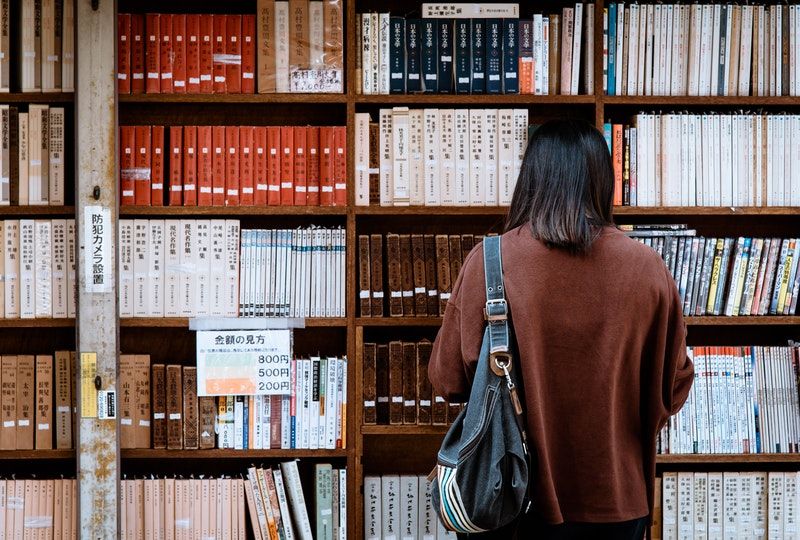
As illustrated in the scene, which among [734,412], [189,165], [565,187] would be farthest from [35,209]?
[734,412]

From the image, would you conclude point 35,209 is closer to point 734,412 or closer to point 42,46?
point 42,46

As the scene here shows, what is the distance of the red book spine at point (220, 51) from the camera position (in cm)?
251

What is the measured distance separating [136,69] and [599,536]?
6.41 ft

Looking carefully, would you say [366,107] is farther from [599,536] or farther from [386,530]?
[599,536]

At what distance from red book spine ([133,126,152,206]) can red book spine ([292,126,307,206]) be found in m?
0.47

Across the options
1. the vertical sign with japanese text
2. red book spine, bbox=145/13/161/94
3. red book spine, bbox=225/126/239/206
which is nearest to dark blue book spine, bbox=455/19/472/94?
red book spine, bbox=225/126/239/206

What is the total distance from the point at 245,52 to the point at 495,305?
1.44m

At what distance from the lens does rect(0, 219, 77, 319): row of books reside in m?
2.48

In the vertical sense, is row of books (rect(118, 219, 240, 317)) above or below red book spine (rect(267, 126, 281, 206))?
below

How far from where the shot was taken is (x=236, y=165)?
2520 millimetres

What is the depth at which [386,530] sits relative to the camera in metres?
2.54

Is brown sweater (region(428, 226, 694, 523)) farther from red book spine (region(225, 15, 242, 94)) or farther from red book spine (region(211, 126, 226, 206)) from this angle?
red book spine (region(225, 15, 242, 94))

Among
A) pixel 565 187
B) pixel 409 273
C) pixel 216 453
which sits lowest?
pixel 216 453

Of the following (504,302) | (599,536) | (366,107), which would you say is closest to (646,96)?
(366,107)
